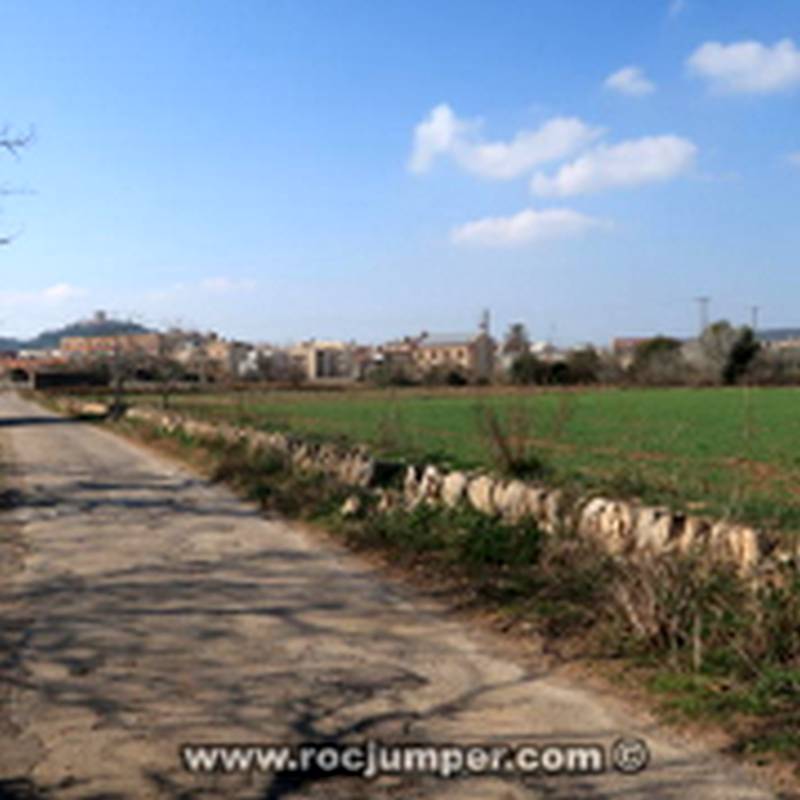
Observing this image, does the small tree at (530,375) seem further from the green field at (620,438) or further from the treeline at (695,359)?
the treeline at (695,359)

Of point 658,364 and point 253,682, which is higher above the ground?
point 658,364

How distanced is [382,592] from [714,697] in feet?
12.8

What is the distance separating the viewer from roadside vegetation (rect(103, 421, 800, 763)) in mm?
5809

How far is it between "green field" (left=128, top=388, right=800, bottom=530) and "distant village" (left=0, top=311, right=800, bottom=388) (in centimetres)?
125

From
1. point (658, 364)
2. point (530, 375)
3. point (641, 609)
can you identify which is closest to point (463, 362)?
point (658, 364)

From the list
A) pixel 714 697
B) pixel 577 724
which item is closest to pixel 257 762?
pixel 577 724

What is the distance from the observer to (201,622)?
7.97 meters

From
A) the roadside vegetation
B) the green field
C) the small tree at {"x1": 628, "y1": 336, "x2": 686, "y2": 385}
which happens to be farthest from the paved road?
the small tree at {"x1": 628, "y1": 336, "x2": 686, "y2": 385}

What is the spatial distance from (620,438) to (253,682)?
74.0ft

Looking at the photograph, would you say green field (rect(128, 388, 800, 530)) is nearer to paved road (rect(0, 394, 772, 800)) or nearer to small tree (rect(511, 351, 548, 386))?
small tree (rect(511, 351, 548, 386))

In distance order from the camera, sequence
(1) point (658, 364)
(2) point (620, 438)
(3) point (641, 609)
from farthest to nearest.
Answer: (1) point (658, 364), (2) point (620, 438), (3) point (641, 609)

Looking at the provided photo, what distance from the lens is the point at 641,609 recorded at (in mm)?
7137

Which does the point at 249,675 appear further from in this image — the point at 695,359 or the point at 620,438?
the point at 695,359

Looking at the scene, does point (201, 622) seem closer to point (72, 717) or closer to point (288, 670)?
point (288, 670)
